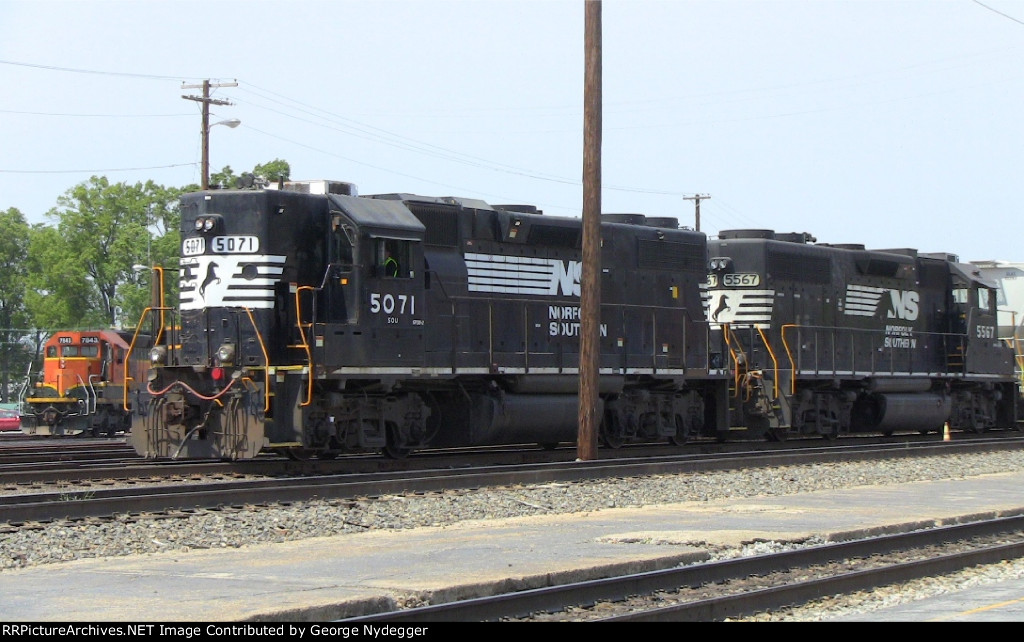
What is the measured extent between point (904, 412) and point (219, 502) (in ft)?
60.5

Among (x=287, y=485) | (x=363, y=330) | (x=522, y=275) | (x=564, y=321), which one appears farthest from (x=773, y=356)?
(x=287, y=485)

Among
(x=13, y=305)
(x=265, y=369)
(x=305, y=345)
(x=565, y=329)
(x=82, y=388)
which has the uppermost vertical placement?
(x=13, y=305)

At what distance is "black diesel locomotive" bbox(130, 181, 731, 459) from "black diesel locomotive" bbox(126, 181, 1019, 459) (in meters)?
0.03

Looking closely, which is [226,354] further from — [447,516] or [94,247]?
[94,247]

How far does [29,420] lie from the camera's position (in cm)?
3281

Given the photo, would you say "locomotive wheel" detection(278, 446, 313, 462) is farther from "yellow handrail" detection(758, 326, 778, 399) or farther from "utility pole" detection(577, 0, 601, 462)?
"yellow handrail" detection(758, 326, 778, 399)

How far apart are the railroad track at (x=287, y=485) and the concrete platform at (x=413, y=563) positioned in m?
1.86

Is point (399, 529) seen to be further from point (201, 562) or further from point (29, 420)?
point (29, 420)

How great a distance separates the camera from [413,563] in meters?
9.62

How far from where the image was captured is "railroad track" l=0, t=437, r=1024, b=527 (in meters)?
11.8

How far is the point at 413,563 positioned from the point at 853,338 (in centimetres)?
1883

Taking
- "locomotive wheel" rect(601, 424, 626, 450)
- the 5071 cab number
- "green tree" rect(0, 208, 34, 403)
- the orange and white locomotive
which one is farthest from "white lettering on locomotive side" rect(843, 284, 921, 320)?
"green tree" rect(0, 208, 34, 403)

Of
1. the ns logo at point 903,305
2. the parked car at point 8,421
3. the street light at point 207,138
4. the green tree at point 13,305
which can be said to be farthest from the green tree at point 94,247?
the ns logo at point 903,305
